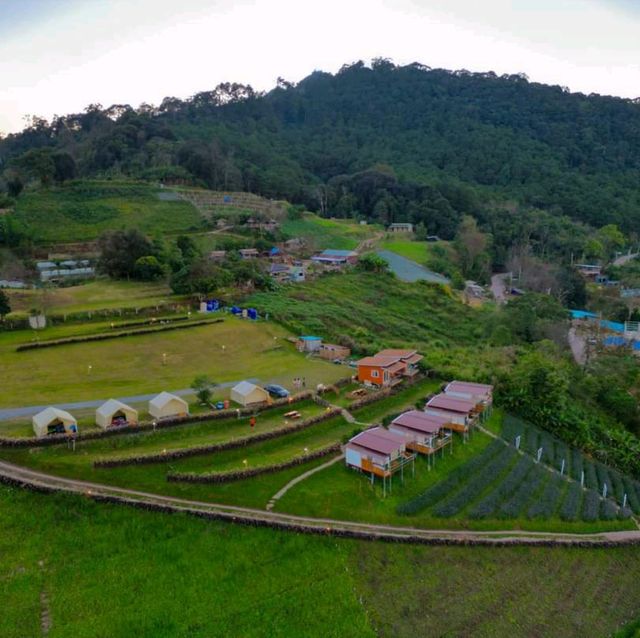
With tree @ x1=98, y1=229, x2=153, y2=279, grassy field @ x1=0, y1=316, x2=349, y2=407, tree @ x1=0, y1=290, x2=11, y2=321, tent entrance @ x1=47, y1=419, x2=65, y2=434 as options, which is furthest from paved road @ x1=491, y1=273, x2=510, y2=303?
tent entrance @ x1=47, y1=419, x2=65, y2=434

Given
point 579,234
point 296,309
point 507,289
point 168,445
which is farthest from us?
point 579,234

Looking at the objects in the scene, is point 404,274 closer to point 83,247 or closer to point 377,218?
point 377,218

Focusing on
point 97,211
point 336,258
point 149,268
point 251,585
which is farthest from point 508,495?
point 97,211

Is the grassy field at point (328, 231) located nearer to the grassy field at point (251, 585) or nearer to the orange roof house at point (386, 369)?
the orange roof house at point (386, 369)

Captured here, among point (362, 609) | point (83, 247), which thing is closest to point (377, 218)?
point (83, 247)

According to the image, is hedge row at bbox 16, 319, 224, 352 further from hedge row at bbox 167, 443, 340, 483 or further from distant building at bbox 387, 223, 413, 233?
distant building at bbox 387, 223, 413, 233

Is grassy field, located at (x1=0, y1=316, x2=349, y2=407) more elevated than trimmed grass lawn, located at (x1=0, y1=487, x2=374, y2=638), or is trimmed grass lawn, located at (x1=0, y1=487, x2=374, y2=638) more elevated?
grassy field, located at (x1=0, y1=316, x2=349, y2=407)
